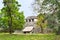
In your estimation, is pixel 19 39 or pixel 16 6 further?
pixel 16 6

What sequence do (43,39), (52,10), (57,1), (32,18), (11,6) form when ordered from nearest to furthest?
1. (57,1)
2. (52,10)
3. (43,39)
4. (11,6)
5. (32,18)

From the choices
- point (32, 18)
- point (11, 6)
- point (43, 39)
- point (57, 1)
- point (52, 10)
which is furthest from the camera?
point (32, 18)

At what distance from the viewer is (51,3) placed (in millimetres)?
14734

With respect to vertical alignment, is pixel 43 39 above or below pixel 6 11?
below

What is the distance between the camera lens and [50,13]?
15453 mm

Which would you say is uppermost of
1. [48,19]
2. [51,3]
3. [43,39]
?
[51,3]

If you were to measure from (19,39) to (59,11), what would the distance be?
12.9 meters

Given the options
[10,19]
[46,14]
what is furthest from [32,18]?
[46,14]

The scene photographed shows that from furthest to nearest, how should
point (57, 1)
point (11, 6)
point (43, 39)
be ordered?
point (11, 6) → point (43, 39) → point (57, 1)

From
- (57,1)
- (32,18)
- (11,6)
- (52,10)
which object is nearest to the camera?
(57,1)

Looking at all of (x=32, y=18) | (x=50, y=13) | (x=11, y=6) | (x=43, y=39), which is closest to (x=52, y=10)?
(x=50, y=13)

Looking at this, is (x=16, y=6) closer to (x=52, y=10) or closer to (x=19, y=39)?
(x=19, y=39)

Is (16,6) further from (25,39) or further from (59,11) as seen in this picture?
(59,11)

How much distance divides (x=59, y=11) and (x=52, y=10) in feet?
2.81
